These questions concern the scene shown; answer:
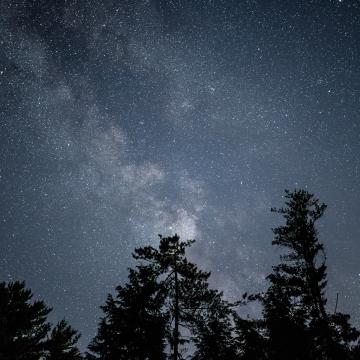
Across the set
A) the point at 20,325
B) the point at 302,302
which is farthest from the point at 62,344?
the point at 302,302

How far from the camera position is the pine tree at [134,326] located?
52.2ft

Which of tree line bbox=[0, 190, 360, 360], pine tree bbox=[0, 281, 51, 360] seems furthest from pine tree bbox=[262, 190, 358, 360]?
pine tree bbox=[0, 281, 51, 360]

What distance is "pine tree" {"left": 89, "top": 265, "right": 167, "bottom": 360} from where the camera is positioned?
15914mm

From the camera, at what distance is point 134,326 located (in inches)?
638

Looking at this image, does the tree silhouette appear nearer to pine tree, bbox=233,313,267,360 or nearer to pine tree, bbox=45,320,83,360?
pine tree, bbox=45,320,83,360

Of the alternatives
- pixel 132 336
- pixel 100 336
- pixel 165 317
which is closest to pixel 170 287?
pixel 165 317

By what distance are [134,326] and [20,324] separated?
6532mm

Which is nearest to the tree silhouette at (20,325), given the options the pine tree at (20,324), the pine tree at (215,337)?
the pine tree at (20,324)

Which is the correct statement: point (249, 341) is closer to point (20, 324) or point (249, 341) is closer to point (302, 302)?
point (302, 302)

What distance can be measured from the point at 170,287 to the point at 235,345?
712cm

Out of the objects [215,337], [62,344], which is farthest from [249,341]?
[62,344]

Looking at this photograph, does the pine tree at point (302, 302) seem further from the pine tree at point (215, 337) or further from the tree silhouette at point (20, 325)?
the tree silhouette at point (20, 325)

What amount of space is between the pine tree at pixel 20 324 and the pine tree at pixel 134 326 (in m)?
3.39

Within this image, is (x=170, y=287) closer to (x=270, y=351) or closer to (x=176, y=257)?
(x=176, y=257)
